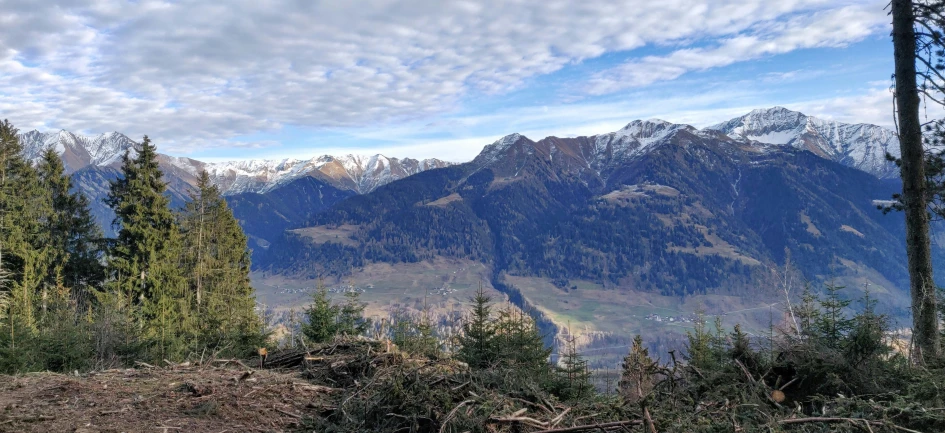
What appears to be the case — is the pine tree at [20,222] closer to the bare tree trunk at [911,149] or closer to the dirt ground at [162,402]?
the dirt ground at [162,402]

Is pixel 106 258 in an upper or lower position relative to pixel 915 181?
lower

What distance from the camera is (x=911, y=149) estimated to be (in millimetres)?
9703

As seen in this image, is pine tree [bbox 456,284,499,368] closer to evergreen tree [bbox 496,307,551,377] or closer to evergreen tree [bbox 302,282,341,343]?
evergreen tree [bbox 496,307,551,377]

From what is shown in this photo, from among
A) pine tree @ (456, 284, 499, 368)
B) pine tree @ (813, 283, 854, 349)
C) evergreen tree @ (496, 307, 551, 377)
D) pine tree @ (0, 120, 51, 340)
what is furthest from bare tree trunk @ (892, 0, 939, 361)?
pine tree @ (0, 120, 51, 340)

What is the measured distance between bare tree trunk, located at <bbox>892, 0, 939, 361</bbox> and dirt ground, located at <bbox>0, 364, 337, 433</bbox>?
1046cm

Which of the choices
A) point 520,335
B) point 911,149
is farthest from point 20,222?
point 911,149

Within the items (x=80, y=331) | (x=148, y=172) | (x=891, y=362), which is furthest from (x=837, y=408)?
(x=148, y=172)

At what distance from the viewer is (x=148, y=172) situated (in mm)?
29891

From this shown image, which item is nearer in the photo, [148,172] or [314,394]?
[314,394]

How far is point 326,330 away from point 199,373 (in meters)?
13.2

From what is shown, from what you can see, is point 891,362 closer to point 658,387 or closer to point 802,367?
point 802,367

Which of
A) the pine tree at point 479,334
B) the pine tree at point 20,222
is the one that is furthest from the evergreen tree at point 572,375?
the pine tree at point 20,222

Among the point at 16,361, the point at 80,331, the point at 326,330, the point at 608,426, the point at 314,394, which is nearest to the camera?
the point at 608,426

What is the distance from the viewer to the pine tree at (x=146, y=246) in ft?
91.0
